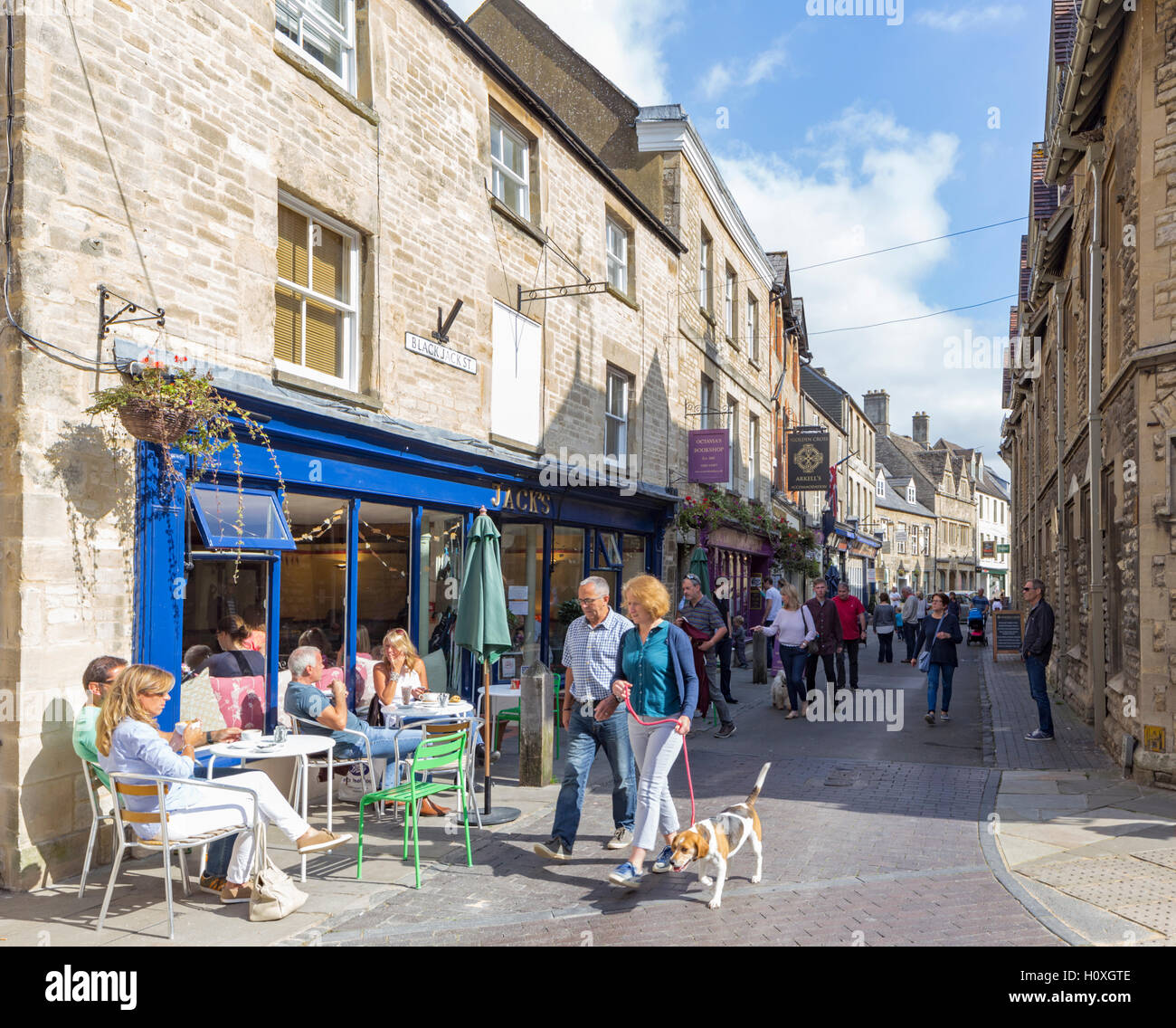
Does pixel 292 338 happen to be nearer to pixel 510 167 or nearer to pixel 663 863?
pixel 510 167

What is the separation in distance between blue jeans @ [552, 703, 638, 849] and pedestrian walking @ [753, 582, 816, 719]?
21.3 feet

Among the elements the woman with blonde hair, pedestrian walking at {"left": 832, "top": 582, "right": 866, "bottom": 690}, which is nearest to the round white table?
the woman with blonde hair

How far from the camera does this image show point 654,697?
5.86 meters

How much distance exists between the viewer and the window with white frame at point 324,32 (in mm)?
8336

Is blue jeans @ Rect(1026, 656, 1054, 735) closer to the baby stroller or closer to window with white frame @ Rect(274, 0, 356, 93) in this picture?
window with white frame @ Rect(274, 0, 356, 93)

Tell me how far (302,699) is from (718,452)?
38.6 feet

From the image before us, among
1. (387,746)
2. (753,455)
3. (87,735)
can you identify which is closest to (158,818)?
(87,735)

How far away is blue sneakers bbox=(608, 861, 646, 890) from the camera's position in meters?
5.46

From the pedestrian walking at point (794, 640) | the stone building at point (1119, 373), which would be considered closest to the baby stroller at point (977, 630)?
the stone building at point (1119, 373)

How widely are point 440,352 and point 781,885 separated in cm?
649

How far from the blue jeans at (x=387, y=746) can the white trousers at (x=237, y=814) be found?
57.0 inches

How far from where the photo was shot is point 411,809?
6.38 meters

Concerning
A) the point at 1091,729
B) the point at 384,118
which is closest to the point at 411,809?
the point at 384,118

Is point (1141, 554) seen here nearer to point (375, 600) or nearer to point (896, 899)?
point (896, 899)
